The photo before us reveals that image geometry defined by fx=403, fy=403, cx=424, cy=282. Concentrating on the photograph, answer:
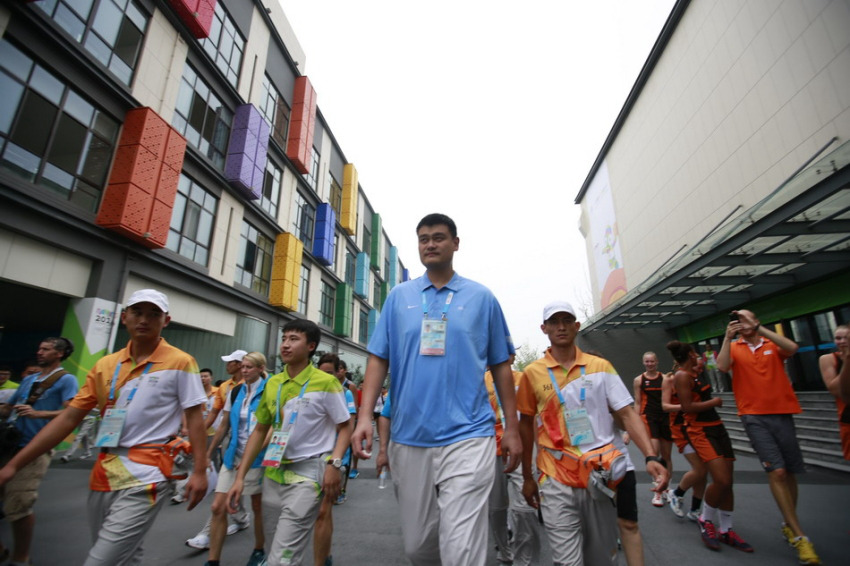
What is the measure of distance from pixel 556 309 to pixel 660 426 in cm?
457

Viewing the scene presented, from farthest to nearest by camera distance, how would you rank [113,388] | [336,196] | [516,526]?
[336,196] < [516,526] < [113,388]

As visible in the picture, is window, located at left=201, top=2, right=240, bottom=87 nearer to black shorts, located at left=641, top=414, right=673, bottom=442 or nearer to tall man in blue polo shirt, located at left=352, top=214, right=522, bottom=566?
tall man in blue polo shirt, located at left=352, top=214, right=522, bottom=566

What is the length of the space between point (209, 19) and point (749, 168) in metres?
18.8

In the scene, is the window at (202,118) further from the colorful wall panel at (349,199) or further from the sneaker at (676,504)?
the sneaker at (676,504)

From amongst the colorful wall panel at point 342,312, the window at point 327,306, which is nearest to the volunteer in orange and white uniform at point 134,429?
the window at point 327,306

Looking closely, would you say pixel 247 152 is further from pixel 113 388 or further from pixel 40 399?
pixel 113 388

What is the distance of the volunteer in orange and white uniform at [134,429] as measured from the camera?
2291mm

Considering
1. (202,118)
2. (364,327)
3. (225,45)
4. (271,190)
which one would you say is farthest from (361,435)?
(364,327)

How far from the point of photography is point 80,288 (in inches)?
402

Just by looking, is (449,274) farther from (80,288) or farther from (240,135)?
(240,135)

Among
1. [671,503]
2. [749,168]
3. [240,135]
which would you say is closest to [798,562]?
[671,503]

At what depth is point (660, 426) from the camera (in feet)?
20.1

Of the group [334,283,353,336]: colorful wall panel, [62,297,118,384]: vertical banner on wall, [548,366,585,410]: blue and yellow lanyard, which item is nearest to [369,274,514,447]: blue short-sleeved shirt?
[548,366,585,410]: blue and yellow lanyard

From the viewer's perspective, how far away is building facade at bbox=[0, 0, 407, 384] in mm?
9133
